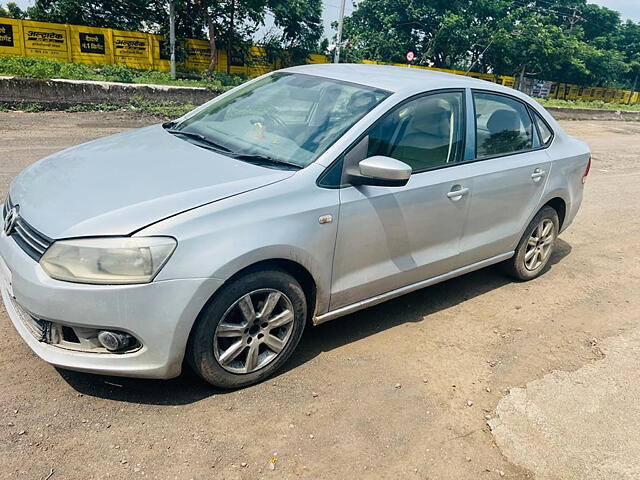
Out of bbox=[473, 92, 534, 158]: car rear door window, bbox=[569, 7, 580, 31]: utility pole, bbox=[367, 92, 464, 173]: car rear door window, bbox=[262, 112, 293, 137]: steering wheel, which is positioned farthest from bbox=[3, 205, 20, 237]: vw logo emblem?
bbox=[569, 7, 580, 31]: utility pole

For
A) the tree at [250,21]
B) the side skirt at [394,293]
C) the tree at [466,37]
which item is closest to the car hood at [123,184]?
the side skirt at [394,293]

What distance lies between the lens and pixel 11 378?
290 cm

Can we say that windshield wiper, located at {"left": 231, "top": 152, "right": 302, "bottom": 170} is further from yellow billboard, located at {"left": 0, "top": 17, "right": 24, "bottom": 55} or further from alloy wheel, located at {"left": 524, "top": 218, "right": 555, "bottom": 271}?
yellow billboard, located at {"left": 0, "top": 17, "right": 24, "bottom": 55}

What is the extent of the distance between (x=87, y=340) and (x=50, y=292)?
0.98ft

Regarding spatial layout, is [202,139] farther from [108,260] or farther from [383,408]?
[383,408]

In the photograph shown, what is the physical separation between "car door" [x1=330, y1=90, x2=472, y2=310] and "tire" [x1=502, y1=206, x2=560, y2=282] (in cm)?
106

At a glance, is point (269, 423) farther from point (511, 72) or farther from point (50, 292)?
point (511, 72)

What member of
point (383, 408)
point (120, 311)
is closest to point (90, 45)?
point (120, 311)

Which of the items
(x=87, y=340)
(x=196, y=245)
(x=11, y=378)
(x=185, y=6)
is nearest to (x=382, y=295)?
(x=196, y=245)

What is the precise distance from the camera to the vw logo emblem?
2.79m

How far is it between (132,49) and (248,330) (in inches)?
1014

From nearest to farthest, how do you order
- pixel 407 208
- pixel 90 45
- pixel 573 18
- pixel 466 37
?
pixel 407 208 → pixel 90 45 → pixel 466 37 → pixel 573 18

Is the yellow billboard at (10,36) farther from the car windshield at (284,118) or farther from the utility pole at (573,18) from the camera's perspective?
the utility pole at (573,18)

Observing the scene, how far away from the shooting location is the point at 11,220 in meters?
2.82
